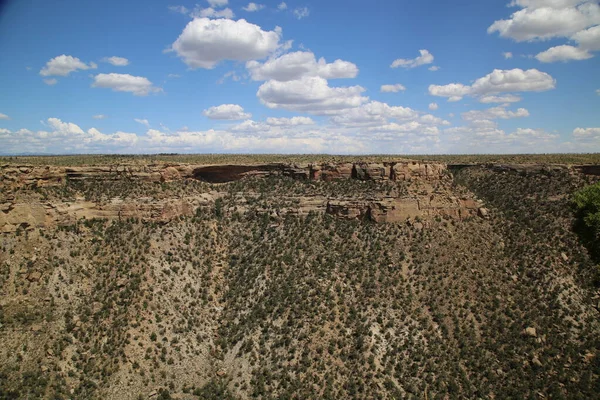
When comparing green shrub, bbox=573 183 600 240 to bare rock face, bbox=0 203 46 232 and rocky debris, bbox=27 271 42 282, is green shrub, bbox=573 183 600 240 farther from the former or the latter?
bare rock face, bbox=0 203 46 232

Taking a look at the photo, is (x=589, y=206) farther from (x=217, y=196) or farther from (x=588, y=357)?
(x=217, y=196)

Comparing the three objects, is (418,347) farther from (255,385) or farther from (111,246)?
(111,246)

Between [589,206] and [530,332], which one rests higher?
[589,206]

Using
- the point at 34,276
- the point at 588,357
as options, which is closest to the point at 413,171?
the point at 588,357

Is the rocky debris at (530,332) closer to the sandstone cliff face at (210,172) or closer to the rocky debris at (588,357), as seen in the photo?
the rocky debris at (588,357)

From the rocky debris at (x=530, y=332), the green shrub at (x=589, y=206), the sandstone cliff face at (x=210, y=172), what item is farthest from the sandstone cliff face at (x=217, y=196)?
the rocky debris at (x=530, y=332)

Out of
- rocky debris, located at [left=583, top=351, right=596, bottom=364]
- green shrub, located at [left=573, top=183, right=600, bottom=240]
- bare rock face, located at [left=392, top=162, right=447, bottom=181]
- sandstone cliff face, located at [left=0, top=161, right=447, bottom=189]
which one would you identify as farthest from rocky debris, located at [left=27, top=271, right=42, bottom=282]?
green shrub, located at [left=573, top=183, right=600, bottom=240]
